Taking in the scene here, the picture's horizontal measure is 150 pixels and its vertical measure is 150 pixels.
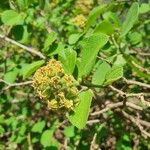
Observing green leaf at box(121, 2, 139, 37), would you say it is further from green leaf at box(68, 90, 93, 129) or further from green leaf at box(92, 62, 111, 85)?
green leaf at box(68, 90, 93, 129)

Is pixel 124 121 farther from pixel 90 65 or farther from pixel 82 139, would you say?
pixel 90 65

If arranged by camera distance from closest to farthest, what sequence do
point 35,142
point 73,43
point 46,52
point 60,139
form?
point 46,52 → point 73,43 → point 35,142 → point 60,139

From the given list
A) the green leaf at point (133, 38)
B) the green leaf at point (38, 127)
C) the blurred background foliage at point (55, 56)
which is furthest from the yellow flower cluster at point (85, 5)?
the green leaf at point (38, 127)

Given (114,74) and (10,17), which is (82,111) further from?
(10,17)

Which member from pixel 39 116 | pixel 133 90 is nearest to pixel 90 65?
pixel 133 90

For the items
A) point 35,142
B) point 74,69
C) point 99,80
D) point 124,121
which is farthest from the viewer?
point 35,142

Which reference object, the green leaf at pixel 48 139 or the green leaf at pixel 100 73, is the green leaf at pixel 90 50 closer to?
the green leaf at pixel 100 73

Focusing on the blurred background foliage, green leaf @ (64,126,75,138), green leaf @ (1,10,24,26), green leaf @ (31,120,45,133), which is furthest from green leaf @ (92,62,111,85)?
green leaf @ (31,120,45,133)
